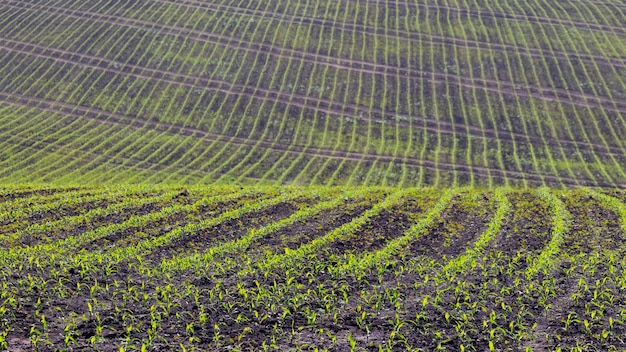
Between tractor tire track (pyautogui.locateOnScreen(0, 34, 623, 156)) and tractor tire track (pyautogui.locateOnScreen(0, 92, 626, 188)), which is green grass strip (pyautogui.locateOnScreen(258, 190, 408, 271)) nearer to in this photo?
tractor tire track (pyautogui.locateOnScreen(0, 92, 626, 188))

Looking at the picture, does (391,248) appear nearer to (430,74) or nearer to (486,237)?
(486,237)

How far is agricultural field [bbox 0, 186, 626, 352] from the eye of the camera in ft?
40.2

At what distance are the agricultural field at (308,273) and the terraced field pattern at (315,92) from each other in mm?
20669

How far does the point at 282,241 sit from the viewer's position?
18.4 m

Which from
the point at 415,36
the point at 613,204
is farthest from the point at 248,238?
the point at 415,36

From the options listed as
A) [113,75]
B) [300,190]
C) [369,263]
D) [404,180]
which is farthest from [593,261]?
[113,75]

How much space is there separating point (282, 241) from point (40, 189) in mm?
11514

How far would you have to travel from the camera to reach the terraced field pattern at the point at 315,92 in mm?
45344

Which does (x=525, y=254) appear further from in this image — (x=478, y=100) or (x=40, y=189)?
(x=478, y=100)

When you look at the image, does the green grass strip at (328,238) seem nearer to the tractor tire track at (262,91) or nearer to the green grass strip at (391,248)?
the green grass strip at (391,248)

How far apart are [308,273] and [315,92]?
4284 centimetres

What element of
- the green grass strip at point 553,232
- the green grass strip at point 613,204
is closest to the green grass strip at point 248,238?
the green grass strip at point 553,232

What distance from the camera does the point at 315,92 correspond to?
5716 cm

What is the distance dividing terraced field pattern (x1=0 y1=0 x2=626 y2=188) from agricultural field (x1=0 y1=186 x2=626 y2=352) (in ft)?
67.8
